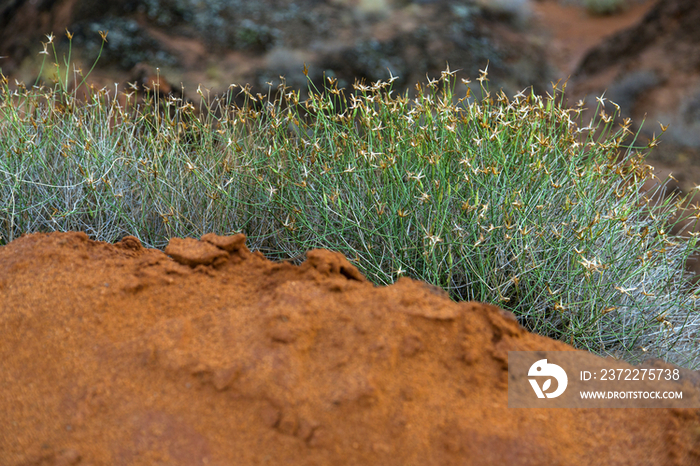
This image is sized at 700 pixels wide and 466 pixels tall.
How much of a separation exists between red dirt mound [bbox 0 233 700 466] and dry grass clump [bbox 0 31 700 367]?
652 mm

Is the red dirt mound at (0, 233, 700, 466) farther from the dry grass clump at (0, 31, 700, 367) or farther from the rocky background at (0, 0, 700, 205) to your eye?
the rocky background at (0, 0, 700, 205)

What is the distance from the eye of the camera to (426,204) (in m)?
2.72

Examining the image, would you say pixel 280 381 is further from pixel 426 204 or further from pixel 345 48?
pixel 345 48

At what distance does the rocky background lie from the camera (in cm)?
636

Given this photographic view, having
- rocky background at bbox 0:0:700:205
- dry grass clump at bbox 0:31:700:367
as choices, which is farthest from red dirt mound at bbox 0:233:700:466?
rocky background at bbox 0:0:700:205

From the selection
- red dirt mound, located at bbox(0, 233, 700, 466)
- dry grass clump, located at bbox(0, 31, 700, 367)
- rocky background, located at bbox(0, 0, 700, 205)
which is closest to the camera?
red dirt mound, located at bbox(0, 233, 700, 466)

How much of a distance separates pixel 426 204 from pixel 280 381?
1.38m

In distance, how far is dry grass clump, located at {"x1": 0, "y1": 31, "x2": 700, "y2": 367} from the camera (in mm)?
2582

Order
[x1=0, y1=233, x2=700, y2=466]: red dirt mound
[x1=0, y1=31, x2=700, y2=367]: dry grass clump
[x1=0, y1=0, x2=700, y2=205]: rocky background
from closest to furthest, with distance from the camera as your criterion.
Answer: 1. [x1=0, y1=233, x2=700, y2=466]: red dirt mound
2. [x1=0, y1=31, x2=700, y2=367]: dry grass clump
3. [x1=0, y1=0, x2=700, y2=205]: rocky background

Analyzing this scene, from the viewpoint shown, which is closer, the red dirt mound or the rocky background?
the red dirt mound

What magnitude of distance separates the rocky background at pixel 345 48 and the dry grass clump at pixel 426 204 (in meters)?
2.65

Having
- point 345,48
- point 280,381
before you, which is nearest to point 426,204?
point 280,381

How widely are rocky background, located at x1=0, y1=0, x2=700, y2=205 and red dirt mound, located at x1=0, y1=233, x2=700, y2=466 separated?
13.3ft

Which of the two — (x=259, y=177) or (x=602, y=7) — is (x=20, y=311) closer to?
(x=259, y=177)
